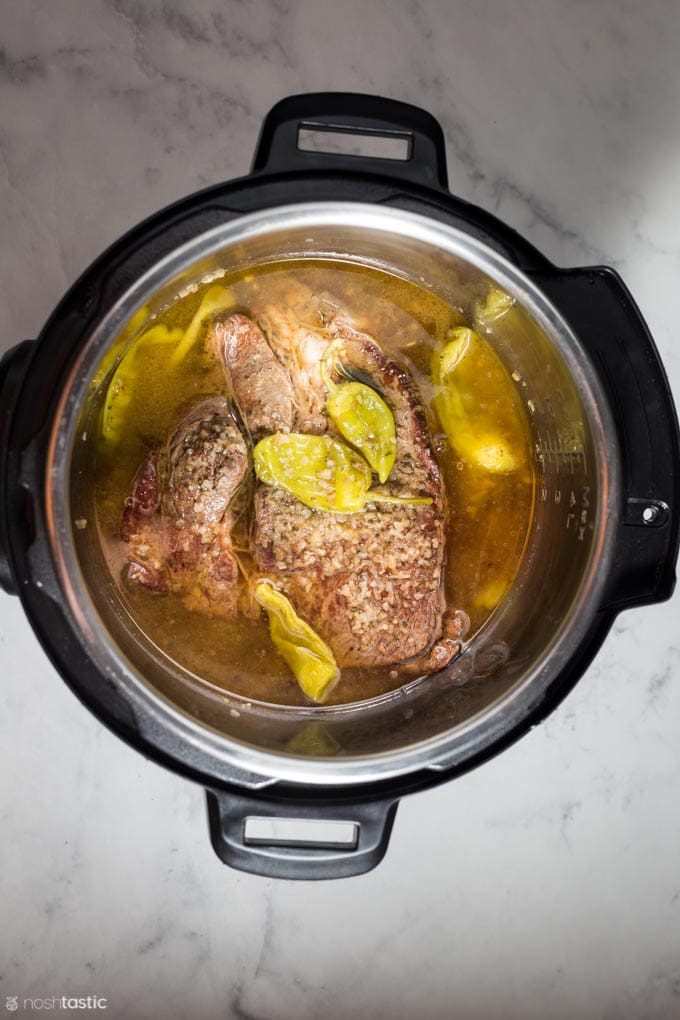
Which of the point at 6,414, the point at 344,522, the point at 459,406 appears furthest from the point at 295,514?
the point at 6,414

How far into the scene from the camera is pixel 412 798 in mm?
1677

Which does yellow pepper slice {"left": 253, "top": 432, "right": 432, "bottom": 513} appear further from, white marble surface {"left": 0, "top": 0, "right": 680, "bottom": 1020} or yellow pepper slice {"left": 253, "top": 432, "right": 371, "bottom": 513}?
white marble surface {"left": 0, "top": 0, "right": 680, "bottom": 1020}

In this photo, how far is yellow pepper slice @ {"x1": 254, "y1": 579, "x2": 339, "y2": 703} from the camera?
1.39 meters

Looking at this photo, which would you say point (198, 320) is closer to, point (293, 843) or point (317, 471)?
point (317, 471)

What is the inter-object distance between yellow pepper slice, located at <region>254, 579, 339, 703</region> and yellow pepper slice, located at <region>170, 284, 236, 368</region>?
0.40 m

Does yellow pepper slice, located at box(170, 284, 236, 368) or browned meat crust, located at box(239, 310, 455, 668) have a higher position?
yellow pepper slice, located at box(170, 284, 236, 368)

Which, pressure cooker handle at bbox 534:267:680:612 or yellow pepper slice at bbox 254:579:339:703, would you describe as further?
yellow pepper slice at bbox 254:579:339:703

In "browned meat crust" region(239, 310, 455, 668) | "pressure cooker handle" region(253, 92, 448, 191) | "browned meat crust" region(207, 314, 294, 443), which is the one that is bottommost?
"browned meat crust" region(239, 310, 455, 668)

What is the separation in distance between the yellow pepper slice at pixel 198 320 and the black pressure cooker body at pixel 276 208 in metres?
0.18

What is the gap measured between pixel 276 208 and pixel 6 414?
1.66ft

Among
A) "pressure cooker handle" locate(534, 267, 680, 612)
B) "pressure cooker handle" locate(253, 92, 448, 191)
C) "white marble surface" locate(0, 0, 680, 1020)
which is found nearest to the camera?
"pressure cooker handle" locate(253, 92, 448, 191)

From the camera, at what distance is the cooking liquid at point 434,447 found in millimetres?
1358

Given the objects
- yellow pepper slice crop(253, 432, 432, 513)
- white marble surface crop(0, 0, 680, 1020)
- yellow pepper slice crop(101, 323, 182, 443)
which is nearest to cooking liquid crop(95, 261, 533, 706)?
yellow pepper slice crop(101, 323, 182, 443)

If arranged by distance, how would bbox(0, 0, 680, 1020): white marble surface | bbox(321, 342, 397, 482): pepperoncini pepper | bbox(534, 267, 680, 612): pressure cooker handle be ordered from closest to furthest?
bbox(534, 267, 680, 612): pressure cooker handle
bbox(321, 342, 397, 482): pepperoncini pepper
bbox(0, 0, 680, 1020): white marble surface
